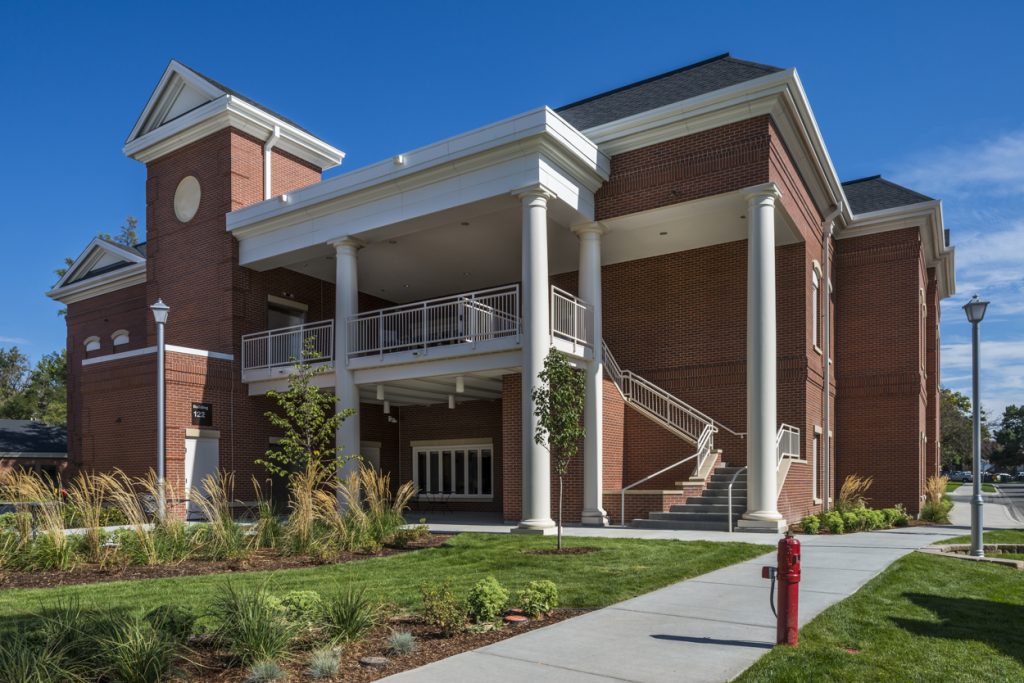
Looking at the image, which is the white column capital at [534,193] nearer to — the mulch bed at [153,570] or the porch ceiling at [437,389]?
the porch ceiling at [437,389]

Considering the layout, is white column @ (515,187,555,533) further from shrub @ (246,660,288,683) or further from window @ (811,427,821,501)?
shrub @ (246,660,288,683)

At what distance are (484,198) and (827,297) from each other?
10188 millimetres

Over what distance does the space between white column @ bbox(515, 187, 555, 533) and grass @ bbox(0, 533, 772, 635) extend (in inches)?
83.4

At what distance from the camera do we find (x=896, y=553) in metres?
11.8

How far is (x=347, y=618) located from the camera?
20.6 feet

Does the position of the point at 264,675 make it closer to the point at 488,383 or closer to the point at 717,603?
the point at 717,603

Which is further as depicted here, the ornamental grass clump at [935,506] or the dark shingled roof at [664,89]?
the ornamental grass clump at [935,506]

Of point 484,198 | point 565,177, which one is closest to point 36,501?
point 484,198

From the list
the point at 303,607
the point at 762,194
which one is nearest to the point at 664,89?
the point at 762,194

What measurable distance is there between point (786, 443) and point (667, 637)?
12016 mm

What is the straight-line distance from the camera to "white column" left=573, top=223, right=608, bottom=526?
55.3 ft

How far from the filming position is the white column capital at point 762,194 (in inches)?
612

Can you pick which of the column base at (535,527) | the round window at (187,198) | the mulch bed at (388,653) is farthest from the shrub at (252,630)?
the round window at (187,198)

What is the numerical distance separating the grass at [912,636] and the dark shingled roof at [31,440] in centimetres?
3649
